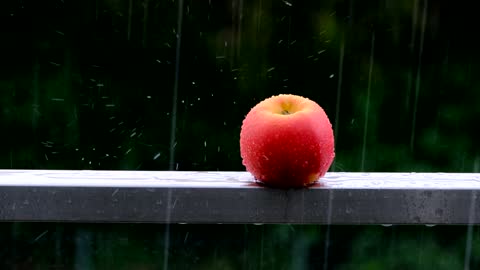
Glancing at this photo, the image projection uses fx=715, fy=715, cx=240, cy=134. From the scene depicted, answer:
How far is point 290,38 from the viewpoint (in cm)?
244

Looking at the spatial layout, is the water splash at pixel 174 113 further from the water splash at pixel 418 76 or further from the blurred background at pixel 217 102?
the water splash at pixel 418 76

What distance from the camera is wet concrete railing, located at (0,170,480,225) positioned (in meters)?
1.22

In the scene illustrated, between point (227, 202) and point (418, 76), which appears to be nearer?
point (227, 202)

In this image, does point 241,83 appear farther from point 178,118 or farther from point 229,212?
point 229,212

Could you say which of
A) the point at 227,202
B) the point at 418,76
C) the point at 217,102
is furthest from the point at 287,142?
the point at 418,76

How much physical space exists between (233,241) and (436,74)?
35.9 inches

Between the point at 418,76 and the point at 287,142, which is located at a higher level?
the point at 418,76

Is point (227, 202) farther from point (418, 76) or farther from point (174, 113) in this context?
point (418, 76)

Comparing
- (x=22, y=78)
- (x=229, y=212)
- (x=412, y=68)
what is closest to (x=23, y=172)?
(x=229, y=212)

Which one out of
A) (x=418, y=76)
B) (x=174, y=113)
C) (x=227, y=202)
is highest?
(x=418, y=76)

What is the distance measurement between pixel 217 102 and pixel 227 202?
1.24 m

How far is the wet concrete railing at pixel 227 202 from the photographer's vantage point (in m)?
1.22

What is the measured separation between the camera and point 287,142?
3.93ft

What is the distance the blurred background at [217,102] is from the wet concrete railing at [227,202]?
1.13 meters
